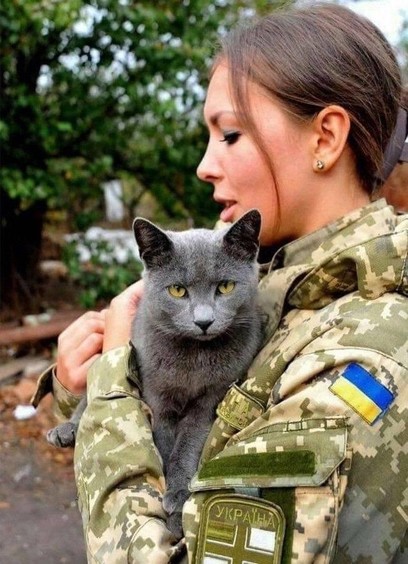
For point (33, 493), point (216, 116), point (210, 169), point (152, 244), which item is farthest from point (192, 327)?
point (33, 493)

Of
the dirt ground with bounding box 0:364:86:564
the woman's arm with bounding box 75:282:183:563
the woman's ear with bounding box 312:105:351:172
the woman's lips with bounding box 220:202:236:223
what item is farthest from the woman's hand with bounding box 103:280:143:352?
the dirt ground with bounding box 0:364:86:564

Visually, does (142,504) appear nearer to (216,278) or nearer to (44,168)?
(216,278)

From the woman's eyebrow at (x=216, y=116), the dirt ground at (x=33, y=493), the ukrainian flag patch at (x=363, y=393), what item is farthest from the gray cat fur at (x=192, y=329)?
the dirt ground at (x=33, y=493)

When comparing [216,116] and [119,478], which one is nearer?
[119,478]

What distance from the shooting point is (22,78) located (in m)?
5.19

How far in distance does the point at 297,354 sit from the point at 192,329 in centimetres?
41

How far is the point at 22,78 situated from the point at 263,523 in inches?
187

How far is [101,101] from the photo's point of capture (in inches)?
206

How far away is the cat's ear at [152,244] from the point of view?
1791mm

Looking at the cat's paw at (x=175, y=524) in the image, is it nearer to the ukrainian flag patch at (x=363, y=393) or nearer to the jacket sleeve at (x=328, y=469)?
the jacket sleeve at (x=328, y=469)

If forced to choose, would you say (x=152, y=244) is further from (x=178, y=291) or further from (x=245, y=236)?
(x=245, y=236)

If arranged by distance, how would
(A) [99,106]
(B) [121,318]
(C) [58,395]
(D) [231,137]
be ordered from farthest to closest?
(A) [99,106], (C) [58,395], (B) [121,318], (D) [231,137]

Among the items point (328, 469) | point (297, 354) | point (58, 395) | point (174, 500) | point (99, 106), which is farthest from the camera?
point (99, 106)

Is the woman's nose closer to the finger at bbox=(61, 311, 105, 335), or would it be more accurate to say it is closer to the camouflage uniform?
the camouflage uniform
